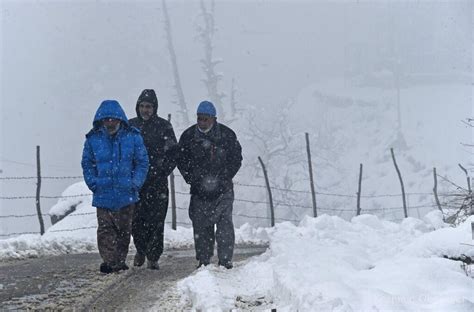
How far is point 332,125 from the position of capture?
201ft

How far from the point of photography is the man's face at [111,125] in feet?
19.4

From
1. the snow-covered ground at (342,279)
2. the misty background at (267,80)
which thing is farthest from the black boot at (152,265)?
the misty background at (267,80)

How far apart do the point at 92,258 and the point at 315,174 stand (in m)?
44.8

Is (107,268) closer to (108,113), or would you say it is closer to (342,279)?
(108,113)

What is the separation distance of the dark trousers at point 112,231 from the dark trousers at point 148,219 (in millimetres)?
476

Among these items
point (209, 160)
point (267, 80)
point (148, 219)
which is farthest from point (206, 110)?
point (267, 80)

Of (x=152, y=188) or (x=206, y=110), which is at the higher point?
(x=206, y=110)

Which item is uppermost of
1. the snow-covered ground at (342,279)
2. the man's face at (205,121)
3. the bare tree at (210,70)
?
the bare tree at (210,70)

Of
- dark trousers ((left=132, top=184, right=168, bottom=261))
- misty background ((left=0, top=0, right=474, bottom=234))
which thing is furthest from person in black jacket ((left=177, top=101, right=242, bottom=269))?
misty background ((left=0, top=0, right=474, bottom=234))

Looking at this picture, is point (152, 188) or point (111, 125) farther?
point (152, 188)

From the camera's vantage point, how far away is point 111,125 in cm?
592

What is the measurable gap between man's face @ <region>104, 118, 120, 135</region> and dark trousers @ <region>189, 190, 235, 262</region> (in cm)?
120

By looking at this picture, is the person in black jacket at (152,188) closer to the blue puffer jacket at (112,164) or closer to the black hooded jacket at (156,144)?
the black hooded jacket at (156,144)

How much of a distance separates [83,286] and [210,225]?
1696 mm
